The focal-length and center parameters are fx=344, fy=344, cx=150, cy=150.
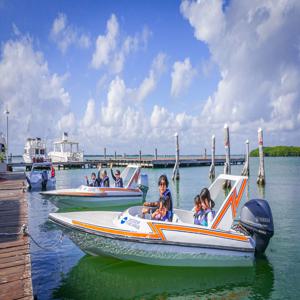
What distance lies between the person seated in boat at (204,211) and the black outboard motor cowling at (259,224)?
1.02 metres

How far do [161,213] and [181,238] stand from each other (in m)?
1.12

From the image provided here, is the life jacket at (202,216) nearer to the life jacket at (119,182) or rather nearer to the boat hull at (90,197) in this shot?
the boat hull at (90,197)

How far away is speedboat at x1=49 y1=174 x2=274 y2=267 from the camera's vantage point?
8.98 meters

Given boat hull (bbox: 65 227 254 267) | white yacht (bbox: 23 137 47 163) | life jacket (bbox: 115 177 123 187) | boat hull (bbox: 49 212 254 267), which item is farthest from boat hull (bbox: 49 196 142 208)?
white yacht (bbox: 23 137 47 163)

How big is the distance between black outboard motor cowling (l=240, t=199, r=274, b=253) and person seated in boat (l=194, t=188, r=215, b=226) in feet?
3.36

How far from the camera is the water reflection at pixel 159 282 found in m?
8.37

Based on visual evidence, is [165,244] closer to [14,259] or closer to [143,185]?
[14,259]

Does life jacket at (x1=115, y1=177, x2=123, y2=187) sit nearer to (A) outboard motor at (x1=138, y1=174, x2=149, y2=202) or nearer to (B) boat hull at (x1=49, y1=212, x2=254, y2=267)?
(A) outboard motor at (x1=138, y1=174, x2=149, y2=202)

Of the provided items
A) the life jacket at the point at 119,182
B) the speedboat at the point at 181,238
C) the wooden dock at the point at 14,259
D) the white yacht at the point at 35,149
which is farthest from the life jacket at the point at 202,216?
the white yacht at the point at 35,149

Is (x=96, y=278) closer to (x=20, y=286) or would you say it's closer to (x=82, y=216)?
(x=82, y=216)

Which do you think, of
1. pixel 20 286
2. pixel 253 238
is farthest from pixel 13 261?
pixel 253 238

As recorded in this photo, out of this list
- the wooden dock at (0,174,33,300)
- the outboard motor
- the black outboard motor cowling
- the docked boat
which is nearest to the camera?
the wooden dock at (0,174,33,300)

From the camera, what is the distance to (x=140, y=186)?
21266 mm

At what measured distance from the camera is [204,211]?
394 inches
